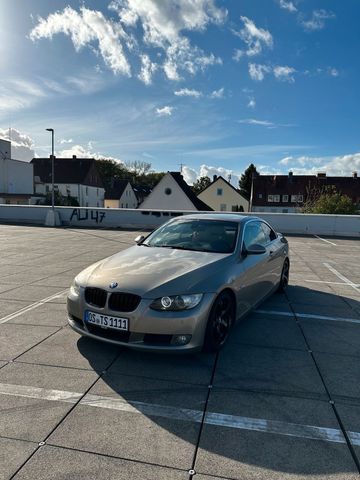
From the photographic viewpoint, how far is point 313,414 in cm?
280

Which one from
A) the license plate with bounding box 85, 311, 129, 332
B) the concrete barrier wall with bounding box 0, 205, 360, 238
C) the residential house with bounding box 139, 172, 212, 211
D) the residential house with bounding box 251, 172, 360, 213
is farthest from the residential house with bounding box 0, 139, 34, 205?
the license plate with bounding box 85, 311, 129, 332

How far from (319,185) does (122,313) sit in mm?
61268

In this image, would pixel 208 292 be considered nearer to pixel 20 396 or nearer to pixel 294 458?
pixel 294 458

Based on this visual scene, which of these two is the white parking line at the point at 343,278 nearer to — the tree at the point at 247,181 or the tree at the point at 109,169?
the tree at the point at 247,181

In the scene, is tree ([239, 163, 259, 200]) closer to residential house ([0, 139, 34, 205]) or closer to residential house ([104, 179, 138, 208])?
residential house ([104, 179, 138, 208])

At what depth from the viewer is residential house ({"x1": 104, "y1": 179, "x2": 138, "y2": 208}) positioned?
70.1 meters

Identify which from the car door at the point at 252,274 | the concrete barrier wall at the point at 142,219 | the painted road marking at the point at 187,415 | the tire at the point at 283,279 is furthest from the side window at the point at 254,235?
the concrete barrier wall at the point at 142,219

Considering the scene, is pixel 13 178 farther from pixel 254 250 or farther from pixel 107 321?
pixel 107 321

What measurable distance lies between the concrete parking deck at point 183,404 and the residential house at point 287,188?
192 feet

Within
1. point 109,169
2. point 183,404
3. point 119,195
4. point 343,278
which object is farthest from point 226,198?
point 183,404

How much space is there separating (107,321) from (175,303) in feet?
2.33

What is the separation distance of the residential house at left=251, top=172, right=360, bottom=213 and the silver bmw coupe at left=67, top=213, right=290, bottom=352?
57829 mm

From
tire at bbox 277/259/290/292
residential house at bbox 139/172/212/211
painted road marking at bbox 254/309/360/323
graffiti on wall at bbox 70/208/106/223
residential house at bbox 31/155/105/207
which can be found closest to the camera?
painted road marking at bbox 254/309/360/323

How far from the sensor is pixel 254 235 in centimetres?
528
